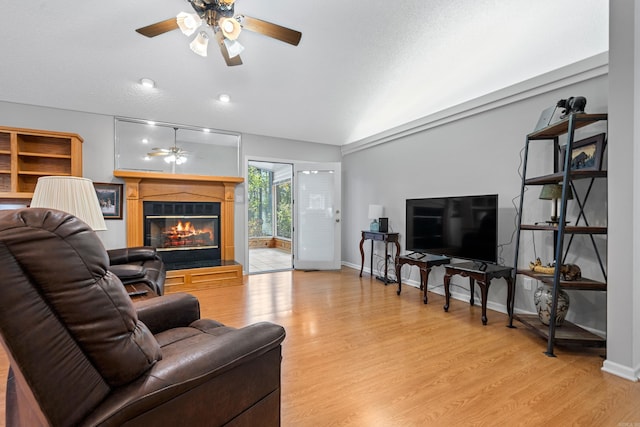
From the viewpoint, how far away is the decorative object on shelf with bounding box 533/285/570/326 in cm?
244

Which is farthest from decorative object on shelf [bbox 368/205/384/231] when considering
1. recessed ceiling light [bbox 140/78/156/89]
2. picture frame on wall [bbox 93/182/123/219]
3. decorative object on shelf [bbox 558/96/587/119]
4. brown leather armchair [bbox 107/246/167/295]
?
picture frame on wall [bbox 93/182/123/219]

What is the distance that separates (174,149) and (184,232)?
132 cm

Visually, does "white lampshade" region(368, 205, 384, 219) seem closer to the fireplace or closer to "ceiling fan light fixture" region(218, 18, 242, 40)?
the fireplace

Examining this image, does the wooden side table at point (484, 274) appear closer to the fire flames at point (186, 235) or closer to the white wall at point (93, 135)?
the white wall at point (93, 135)

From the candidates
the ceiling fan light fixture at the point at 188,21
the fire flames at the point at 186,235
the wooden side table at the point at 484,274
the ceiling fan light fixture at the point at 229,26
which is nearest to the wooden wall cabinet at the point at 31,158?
the fire flames at the point at 186,235

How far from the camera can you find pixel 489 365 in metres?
2.14

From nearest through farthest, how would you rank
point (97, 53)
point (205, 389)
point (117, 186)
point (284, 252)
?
point (205, 389) < point (97, 53) < point (117, 186) < point (284, 252)

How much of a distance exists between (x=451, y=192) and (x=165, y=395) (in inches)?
147

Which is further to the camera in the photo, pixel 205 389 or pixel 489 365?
pixel 489 365

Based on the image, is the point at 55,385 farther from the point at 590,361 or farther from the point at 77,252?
the point at 590,361

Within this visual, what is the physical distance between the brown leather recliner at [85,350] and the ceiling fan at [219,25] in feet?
5.80

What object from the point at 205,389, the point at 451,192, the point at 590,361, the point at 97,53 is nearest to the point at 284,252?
the point at 451,192

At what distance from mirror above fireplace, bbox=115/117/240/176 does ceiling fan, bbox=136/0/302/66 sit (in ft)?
8.33

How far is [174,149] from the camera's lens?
15.0 feet
